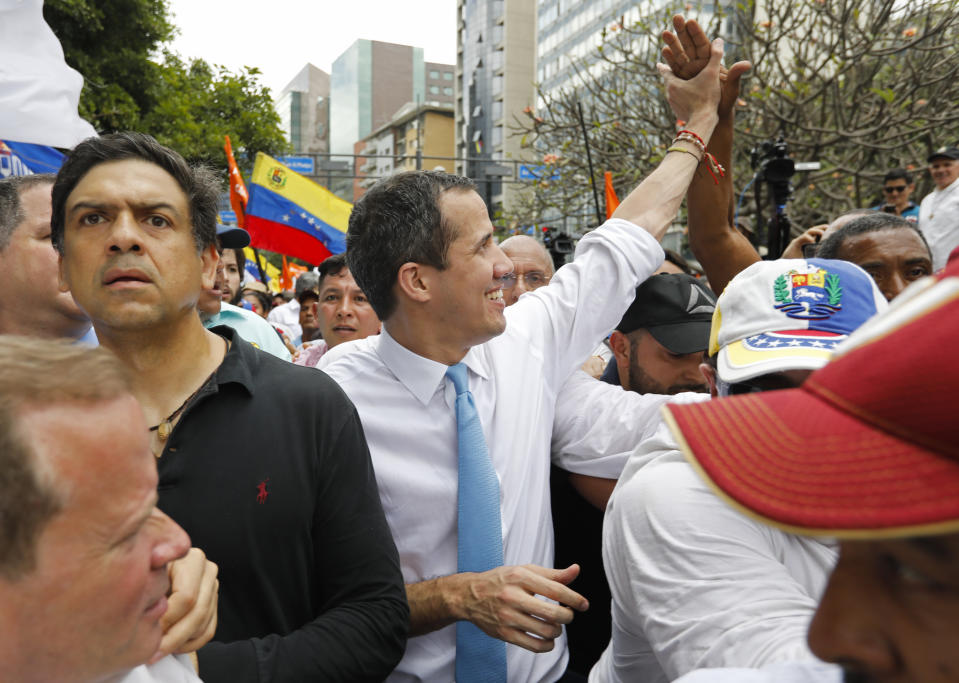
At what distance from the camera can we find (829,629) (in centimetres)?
69

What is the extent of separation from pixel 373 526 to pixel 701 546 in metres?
0.79

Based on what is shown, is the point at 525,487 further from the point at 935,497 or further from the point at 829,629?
the point at 935,497

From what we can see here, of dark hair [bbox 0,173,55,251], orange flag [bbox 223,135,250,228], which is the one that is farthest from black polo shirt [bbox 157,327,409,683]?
orange flag [bbox 223,135,250,228]

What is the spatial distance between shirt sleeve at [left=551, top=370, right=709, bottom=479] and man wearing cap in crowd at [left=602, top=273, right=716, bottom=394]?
6.5 inches

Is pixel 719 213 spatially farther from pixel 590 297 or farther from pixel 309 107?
pixel 309 107

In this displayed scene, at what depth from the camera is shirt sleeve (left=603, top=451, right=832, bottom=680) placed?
114cm

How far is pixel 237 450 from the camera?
5.49 ft

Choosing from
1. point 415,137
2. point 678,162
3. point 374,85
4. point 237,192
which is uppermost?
point 374,85

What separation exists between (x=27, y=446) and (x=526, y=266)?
3693mm

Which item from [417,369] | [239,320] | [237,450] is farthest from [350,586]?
[239,320]

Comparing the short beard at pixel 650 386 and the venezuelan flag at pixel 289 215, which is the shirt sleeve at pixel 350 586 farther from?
the venezuelan flag at pixel 289 215

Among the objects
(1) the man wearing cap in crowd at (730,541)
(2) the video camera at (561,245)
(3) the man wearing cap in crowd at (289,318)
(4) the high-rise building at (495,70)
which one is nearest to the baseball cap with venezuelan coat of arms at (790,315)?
(1) the man wearing cap in crowd at (730,541)

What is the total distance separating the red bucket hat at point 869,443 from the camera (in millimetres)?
574

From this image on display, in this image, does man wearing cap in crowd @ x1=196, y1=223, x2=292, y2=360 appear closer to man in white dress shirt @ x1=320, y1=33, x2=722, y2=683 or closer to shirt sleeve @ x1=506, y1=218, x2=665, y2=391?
man in white dress shirt @ x1=320, y1=33, x2=722, y2=683
